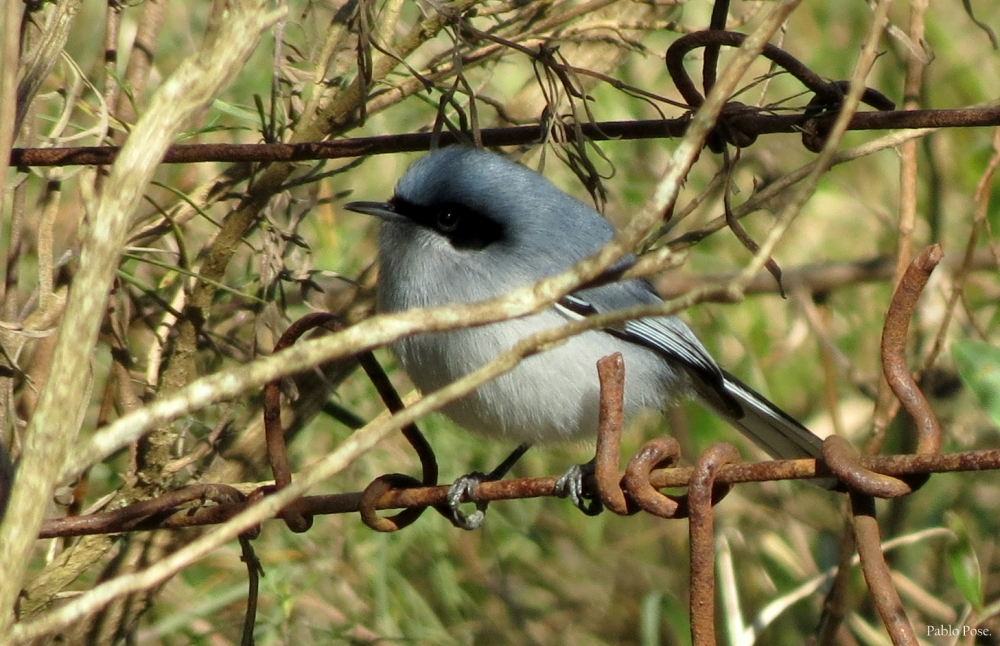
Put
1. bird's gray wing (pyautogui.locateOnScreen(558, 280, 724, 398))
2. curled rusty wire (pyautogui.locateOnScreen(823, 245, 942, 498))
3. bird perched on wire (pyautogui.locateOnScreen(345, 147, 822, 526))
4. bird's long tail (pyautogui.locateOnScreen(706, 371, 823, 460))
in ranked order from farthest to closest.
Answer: bird's gray wing (pyautogui.locateOnScreen(558, 280, 724, 398)) < bird's long tail (pyautogui.locateOnScreen(706, 371, 823, 460)) < bird perched on wire (pyautogui.locateOnScreen(345, 147, 822, 526)) < curled rusty wire (pyautogui.locateOnScreen(823, 245, 942, 498))

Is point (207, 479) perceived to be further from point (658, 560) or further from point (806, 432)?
point (658, 560)

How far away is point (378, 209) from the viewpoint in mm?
3012

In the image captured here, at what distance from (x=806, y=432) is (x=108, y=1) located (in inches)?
75.6

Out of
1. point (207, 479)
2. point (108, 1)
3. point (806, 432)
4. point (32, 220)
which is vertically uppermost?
point (108, 1)

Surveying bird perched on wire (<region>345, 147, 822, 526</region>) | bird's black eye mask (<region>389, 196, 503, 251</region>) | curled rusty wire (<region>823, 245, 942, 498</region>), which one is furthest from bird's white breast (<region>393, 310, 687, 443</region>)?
curled rusty wire (<region>823, 245, 942, 498</region>)

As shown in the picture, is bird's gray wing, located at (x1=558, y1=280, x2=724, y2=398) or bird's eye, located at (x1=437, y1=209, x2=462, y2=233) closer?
bird's eye, located at (x1=437, y1=209, x2=462, y2=233)

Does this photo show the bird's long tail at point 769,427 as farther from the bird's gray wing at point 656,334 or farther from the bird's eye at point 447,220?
the bird's eye at point 447,220

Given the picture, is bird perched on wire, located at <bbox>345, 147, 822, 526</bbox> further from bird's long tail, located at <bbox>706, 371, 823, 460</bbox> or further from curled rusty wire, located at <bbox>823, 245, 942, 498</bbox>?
curled rusty wire, located at <bbox>823, 245, 942, 498</bbox>

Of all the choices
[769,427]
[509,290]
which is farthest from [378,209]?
[769,427]

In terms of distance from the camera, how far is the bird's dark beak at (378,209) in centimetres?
297

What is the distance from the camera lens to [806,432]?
288 centimetres

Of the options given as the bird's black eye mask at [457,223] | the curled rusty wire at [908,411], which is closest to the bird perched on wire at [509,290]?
the bird's black eye mask at [457,223]

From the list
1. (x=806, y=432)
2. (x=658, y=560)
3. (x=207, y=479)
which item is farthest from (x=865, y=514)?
(x=658, y=560)

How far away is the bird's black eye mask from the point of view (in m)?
3.00
